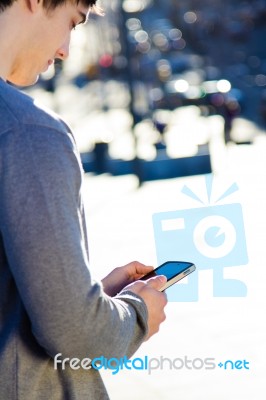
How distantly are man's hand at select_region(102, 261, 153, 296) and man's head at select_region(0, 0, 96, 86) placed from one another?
1.52 ft

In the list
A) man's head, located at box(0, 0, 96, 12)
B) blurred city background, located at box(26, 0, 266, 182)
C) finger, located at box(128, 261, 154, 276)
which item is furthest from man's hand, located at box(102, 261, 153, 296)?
blurred city background, located at box(26, 0, 266, 182)

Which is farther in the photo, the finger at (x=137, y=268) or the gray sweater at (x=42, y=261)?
the finger at (x=137, y=268)

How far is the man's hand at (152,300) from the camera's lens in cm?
227

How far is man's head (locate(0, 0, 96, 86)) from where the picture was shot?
7.27ft

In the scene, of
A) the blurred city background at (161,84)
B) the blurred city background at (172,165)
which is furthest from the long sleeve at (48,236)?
the blurred city background at (161,84)

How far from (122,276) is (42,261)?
1.72ft

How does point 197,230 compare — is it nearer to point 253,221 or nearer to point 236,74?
point 253,221

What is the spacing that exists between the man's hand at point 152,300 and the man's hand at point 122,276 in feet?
0.57

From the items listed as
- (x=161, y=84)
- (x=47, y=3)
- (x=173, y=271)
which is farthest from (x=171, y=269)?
(x=161, y=84)

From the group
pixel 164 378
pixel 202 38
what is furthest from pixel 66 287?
pixel 202 38

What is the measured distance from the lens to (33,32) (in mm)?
2248

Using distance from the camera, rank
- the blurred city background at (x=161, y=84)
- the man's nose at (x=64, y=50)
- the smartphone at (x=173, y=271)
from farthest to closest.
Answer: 1. the blurred city background at (x=161, y=84)
2. the smartphone at (x=173, y=271)
3. the man's nose at (x=64, y=50)

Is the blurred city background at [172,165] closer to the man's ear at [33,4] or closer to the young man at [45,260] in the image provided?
the young man at [45,260]

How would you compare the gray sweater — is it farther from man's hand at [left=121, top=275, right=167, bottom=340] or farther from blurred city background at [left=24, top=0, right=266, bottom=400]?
blurred city background at [left=24, top=0, right=266, bottom=400]
